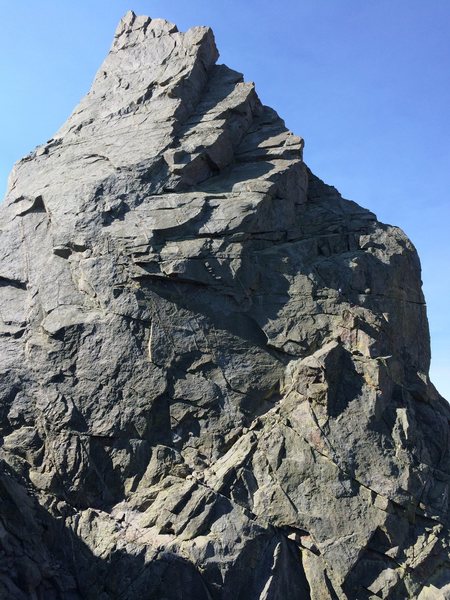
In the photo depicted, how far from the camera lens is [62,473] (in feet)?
79.6

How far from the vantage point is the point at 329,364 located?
24422 millimetres

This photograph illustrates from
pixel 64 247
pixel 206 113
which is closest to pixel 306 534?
pixel 64 247

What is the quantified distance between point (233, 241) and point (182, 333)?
4043 millimetres

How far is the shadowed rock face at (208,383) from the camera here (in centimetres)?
A: 2181

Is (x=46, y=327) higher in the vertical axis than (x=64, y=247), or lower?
lower

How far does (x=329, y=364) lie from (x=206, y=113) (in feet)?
44.4

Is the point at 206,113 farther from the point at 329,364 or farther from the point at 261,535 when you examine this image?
the point at 261,535

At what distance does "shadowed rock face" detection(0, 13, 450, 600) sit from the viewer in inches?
859

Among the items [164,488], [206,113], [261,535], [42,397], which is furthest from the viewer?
[206,113]

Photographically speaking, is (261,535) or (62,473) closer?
(261,535)

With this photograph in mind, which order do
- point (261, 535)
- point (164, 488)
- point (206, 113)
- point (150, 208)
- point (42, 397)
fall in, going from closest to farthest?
point (261, 535)
point (164, 488)
point (42, 397)
point (150, 208)
point (206, 113)

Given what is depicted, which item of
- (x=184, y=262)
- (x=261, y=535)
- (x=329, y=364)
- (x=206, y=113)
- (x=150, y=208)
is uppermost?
(x=206, y=113)

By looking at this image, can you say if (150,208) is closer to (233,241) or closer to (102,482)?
(233,241)

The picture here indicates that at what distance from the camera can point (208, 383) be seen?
2509 centimetres
